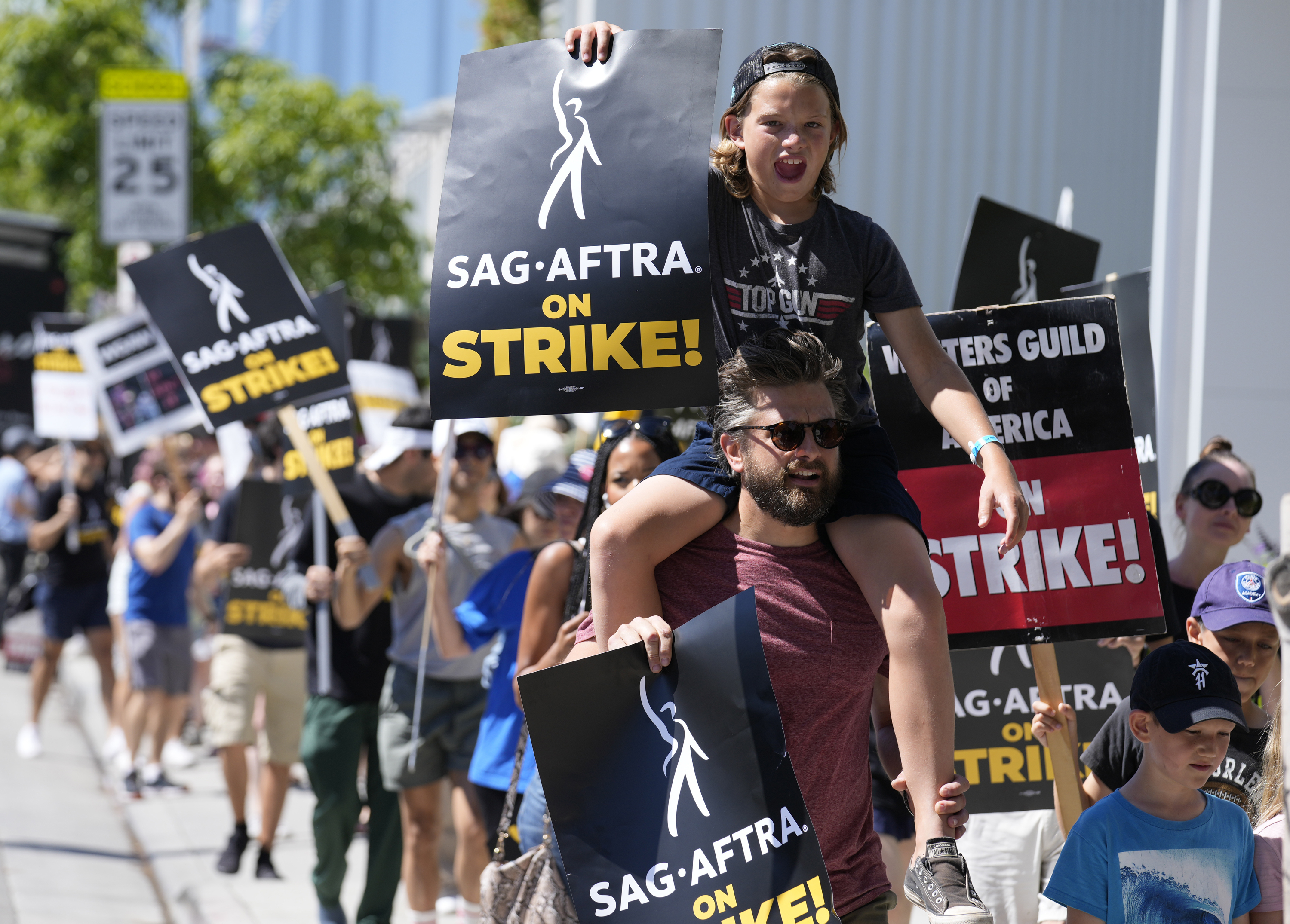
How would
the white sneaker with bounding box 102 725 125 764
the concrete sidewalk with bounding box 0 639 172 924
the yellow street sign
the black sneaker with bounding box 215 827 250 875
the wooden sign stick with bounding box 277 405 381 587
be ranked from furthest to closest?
the yellow street sign < the white sneaker with bounding box 102 725 125 764 < the black sneaker with bounding box 215 827 250 875 < the concrete sidewalk with bounding box 0 639 172 924 < the wooden sign stick with bounding box 277 405 381 587

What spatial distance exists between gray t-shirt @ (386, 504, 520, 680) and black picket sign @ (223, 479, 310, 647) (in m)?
1.82

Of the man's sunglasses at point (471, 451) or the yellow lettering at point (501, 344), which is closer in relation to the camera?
the yellow lettering at point (501, 344)

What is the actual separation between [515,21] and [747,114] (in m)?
13.2

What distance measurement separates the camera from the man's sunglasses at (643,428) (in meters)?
5.08

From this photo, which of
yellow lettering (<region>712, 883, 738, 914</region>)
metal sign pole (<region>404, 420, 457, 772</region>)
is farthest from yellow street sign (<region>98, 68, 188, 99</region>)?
yellow lettering (<region>712, 883, 738, 914</region>)

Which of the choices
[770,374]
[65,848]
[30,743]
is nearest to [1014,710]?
[770,374]

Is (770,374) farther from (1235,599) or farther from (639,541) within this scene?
(1235,599)

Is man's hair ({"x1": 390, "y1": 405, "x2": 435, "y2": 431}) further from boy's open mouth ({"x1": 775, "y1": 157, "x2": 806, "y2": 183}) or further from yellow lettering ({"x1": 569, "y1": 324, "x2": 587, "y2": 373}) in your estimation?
boy's open mouth ({"x1": 775, "y1": 157, "x2": 806, "y2": 183})

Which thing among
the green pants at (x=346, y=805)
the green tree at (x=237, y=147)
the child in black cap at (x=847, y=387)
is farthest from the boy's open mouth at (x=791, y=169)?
the green tree at (x=237, y=147)

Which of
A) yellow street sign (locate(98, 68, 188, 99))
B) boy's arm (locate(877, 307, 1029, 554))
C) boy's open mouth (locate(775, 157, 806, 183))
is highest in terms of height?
yellow street sign (locate(98, 68, 188, 99))

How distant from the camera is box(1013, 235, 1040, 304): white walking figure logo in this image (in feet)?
18.0

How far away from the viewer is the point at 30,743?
11.0 meters

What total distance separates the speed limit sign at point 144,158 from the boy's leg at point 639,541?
379 inches

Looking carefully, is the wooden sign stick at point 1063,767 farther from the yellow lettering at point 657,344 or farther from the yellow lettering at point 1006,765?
the yellow lettering at point 657,344
